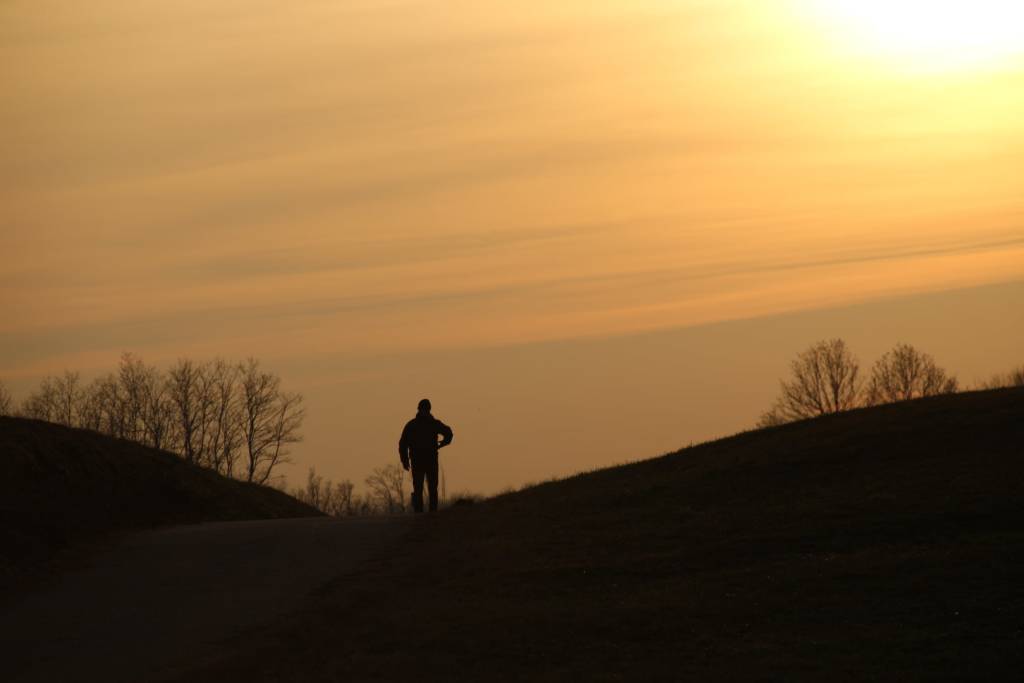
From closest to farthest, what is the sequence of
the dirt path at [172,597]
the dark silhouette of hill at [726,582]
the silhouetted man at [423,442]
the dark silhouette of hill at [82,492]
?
the dark silhouette of hill at [726,582], the dirt path at [172,597], the dark silhouette of hill at [82,492], the silhouetted man at [423,442]

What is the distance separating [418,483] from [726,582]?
32.8 ft

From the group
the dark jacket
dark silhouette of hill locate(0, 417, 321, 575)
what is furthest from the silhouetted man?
dark silhouette of hill locate(0, 417, 321, 575)

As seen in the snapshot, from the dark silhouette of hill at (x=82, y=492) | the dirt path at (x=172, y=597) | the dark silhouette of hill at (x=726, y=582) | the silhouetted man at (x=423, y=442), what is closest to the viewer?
the dark silhouette of hill at (x=726, y=582)

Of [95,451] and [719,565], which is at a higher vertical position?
[95,451]

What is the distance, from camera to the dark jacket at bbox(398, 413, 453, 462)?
24.2 meters

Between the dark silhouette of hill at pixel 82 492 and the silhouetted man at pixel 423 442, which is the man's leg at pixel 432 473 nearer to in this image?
the silhouetted man at pixel 423 442

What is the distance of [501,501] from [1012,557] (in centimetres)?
1305

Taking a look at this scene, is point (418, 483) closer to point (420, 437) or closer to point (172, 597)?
point (420, 437)

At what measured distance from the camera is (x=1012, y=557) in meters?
15.0

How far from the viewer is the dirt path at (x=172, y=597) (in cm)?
1323

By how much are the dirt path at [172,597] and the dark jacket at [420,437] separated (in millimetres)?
1577

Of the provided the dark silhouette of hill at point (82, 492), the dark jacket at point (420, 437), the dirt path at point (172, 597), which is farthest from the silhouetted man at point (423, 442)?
the dark silhouette of hill at point (82, 492)

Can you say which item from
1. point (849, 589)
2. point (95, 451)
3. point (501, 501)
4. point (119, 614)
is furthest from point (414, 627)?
point (95, 451)

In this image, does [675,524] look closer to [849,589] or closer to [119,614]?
[849,589]
